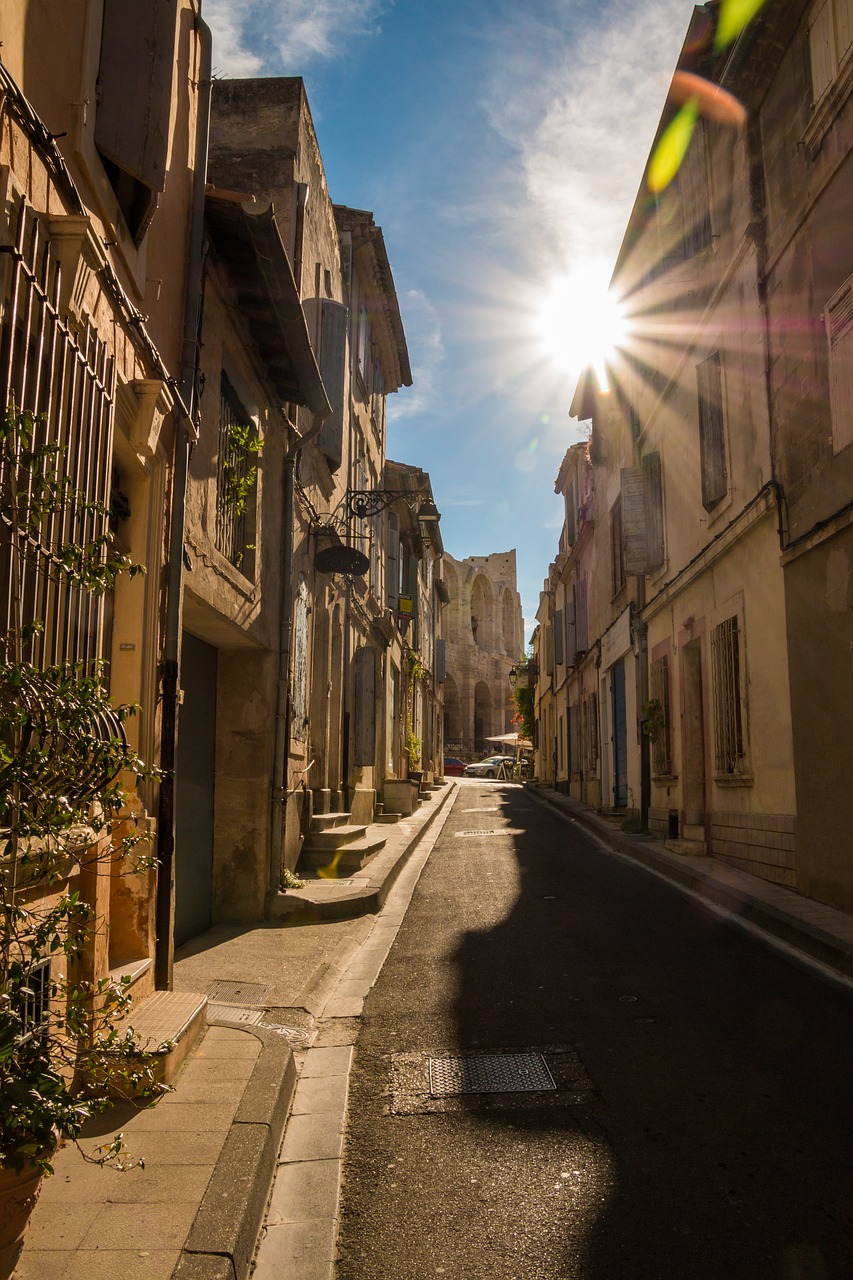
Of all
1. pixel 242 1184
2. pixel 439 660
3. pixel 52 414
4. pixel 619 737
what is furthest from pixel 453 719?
pixel 242 1184

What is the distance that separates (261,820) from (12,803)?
250 inches

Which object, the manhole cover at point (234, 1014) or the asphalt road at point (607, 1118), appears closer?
the asphalt road at point (607, 1118)

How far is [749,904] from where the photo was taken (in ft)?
25.0

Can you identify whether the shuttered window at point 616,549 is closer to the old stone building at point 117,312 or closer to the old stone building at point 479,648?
the old stone building at point 117,312

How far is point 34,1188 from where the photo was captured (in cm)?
234

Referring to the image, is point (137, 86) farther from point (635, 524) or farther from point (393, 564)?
point (393, 564)

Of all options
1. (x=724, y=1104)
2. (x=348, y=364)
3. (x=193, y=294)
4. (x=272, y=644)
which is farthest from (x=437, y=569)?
(x=724, y=1104)

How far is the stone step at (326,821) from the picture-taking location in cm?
1042

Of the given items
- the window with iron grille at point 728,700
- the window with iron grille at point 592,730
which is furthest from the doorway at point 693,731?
the window with iron grille at point 592,730

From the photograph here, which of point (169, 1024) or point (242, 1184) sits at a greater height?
point (169, 1024)

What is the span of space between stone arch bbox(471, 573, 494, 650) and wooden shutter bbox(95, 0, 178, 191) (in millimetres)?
56434

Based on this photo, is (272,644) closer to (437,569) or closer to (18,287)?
(18,287)

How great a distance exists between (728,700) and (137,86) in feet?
27.2

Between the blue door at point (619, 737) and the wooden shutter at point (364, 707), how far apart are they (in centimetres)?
508
